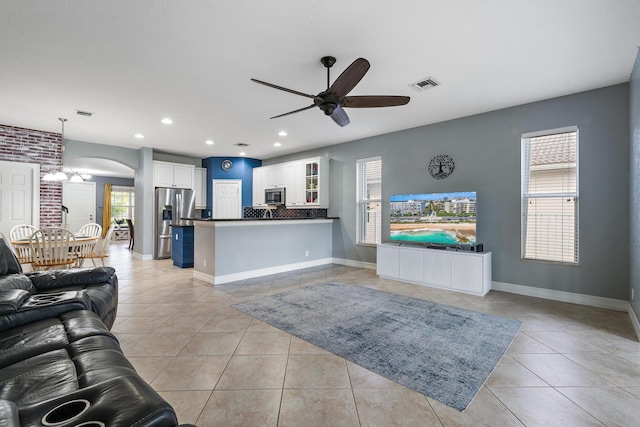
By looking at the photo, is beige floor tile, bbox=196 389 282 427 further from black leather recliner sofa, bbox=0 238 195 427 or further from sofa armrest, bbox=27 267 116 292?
sofa armrest, bbox=27 267 116 292

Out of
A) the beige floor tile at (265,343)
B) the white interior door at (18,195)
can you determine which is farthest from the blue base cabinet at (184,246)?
the beige floor tile at (265,343)

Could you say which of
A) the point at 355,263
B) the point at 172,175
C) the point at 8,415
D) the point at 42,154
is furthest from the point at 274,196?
the point at 8,415

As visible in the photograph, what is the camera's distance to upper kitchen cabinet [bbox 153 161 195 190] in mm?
7102

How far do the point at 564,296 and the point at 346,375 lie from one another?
347 centimetres

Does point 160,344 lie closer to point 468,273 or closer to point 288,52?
point 288,52

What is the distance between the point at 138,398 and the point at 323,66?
120 inches

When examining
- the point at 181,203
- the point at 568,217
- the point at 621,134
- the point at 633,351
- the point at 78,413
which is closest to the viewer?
the point at 78,413

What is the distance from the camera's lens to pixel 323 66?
3.06 m

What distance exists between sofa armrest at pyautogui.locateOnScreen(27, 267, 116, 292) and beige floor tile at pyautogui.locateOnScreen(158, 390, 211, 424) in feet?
4.42

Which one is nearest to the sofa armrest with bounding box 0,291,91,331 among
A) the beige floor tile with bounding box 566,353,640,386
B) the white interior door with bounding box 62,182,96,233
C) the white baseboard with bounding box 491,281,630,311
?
the beige floor tile with bounding box 566,353,640,386

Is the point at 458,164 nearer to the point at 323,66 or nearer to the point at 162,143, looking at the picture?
the point at 323,66

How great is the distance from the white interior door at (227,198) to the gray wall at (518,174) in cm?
405

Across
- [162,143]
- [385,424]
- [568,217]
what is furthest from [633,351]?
[162,143]

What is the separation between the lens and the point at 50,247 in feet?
13.0
